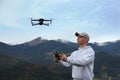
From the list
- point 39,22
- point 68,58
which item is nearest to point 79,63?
point 68,58

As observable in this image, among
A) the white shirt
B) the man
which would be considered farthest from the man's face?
the white shirt

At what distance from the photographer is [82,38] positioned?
32.0 feet

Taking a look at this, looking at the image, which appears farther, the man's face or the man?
the man's face

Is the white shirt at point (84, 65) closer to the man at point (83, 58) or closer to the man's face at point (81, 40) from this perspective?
the man at point (83, 58)

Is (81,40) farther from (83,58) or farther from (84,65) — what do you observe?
(84,65)

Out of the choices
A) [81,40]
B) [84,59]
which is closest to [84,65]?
[84,59]

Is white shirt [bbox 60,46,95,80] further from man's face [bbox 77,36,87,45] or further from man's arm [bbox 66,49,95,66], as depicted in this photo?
man's face [bbox 77,36,87,45]

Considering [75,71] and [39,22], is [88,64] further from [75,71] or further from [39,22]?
[39,22]

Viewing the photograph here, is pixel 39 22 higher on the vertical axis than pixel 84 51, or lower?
higher

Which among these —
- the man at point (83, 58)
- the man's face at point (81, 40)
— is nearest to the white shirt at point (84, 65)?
the man at point (83, 58)

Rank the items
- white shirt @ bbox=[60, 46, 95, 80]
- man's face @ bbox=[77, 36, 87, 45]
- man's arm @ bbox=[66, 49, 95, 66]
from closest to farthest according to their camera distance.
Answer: man's arm @ bbox=[66, 49, 95, 66] < white shirt @ bbox=[60, 46, 95, 80] < man's face @ bbox=[77, 36, 87, 45]

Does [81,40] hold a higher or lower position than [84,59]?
higher

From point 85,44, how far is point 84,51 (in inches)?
8.0

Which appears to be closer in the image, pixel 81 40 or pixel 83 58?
pixel 83 58
